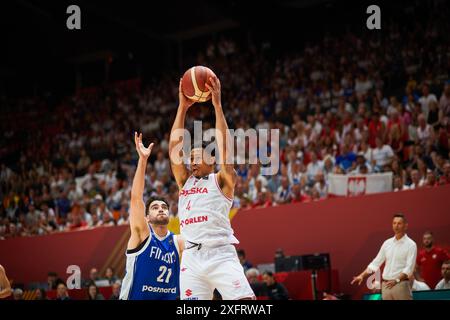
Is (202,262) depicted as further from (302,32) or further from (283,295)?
(302,32)

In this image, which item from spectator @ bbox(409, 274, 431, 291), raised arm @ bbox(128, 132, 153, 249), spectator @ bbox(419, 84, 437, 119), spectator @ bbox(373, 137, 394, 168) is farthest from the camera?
spectator @ bbox(419, 84, 437, 119)

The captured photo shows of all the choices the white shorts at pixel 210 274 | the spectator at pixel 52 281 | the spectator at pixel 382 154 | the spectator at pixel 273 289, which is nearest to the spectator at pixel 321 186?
the spectator at pixel 382 154

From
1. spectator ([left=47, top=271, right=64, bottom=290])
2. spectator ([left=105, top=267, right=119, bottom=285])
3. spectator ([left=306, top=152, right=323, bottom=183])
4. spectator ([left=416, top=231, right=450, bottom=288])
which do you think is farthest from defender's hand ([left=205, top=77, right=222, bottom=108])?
spectator ([left=47, top=271, right=64, bottom=290])

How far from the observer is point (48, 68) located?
2786 cm

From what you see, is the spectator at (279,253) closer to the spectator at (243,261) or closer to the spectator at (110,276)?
the spectator at (243,261)

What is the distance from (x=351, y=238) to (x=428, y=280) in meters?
2.16

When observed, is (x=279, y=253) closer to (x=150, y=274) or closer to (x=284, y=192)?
(x=284, y=192)

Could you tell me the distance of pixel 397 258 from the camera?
9.28 metres

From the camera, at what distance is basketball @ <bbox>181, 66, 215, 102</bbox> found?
6.78 metres

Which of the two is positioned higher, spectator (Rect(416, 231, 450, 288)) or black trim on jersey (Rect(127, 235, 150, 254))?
black trim on jersey (Rect(127, 235, 150, 254))

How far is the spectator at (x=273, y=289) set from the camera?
1169cm

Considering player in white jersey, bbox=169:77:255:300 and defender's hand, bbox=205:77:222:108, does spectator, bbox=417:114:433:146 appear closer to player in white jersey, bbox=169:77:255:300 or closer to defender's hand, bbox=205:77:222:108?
defender's hand, bbox=205:77:222:108

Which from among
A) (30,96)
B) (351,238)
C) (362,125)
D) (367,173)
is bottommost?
(351,238)

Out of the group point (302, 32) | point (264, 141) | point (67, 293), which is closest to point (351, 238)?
point (264, 141)
